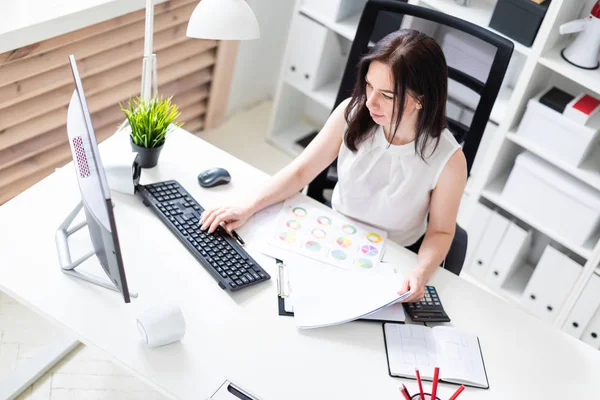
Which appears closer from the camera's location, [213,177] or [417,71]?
[417,71]

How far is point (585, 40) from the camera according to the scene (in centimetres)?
233

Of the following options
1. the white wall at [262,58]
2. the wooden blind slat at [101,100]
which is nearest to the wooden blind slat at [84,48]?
the wooden blind slat at [101,100]

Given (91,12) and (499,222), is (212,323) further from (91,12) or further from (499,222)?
(499,222)

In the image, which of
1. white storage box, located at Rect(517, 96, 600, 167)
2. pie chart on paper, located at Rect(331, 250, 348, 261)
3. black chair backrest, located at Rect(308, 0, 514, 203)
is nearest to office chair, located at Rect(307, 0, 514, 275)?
black chair backrest, located at Rect(308, 0, 514, 203)

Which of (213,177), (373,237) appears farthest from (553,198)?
(213,177)

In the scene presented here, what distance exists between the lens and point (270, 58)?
3443mm

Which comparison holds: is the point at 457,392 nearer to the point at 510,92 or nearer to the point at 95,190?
the point at 95,190

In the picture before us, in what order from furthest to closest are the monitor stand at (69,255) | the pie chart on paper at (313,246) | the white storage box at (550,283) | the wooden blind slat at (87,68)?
the white storage box at (550,283) < the wooden blind slat at (87,68) < the pie chart on paper at (313,246) < the monitor stand at (69,255)

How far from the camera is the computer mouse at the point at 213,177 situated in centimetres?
188

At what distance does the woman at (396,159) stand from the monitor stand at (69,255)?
11.5 inches

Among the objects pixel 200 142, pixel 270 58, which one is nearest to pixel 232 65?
pixel 270 58

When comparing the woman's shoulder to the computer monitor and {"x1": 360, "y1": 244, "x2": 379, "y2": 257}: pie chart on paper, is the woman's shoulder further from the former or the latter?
the computer monitor

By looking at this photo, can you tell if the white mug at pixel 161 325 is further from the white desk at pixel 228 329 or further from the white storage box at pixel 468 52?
the white storage box at pixel 468 52

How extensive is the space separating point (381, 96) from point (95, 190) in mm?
696
